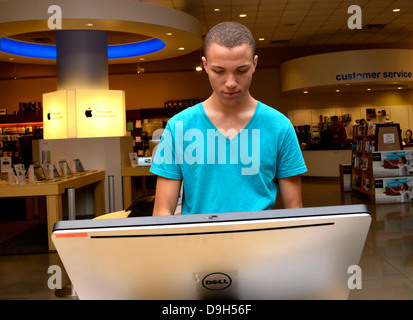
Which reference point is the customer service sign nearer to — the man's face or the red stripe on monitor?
the man's face

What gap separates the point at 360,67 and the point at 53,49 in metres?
8.61

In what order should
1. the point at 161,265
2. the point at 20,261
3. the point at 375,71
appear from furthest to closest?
1. the point at 375,71
2. the point at 20,261
3. the point at 161,265

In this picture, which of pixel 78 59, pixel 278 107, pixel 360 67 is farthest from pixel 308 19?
pixel 78 59

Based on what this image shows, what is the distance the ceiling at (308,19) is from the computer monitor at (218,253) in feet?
33.7

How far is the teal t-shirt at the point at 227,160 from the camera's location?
1345 mm

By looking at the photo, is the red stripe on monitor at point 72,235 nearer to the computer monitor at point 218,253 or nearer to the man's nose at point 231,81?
the computer monitor at point 218,253

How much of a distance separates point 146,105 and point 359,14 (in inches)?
301

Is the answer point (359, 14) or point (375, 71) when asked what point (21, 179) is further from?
point (375, 71)

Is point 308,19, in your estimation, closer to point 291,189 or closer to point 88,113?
point 88,113

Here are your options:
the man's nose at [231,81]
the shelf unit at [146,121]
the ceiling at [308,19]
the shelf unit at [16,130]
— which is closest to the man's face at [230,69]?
the man's nose at [231,81]

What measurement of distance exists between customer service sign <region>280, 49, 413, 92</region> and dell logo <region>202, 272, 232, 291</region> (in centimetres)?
1374

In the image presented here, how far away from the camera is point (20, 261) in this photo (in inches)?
216

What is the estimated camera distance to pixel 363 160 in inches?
A: 383

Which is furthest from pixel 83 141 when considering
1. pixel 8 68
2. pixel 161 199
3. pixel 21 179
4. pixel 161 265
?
pixel 8 68
